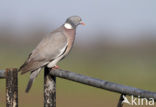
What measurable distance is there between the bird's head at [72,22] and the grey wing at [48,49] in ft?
0.88

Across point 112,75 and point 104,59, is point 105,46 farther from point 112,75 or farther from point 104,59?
point 112,75

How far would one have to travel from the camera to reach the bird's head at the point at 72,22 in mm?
6990

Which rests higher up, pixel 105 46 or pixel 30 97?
pixel 30 97

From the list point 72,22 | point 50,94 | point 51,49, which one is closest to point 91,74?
point 72,22

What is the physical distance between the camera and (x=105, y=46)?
2948 cm

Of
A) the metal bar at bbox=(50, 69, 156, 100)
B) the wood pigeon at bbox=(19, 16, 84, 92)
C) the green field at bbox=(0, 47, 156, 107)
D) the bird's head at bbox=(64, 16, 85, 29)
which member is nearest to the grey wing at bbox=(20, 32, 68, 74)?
the wood pigeon at bbox=(19, 16, 84, 92)

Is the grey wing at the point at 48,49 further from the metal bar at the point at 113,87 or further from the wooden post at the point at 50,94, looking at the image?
the metal bar at the point at 113,87

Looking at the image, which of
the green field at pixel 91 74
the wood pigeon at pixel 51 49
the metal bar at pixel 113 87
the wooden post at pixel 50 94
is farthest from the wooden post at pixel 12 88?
the green field at pixel 91 74

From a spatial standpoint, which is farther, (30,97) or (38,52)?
(30,97)

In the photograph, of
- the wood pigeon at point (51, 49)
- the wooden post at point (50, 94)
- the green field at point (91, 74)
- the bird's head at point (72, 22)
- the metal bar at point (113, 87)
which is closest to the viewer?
the metal bar at point (113, 87)

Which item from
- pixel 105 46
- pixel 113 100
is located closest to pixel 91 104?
pixel 113 100

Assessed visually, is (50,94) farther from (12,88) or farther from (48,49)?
(48,49)

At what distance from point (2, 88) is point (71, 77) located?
418 inches

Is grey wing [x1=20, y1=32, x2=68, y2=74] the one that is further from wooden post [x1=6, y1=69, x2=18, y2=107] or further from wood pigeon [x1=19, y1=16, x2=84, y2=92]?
wooden post [x1=6, y1=69, x2=18, y2=107]
